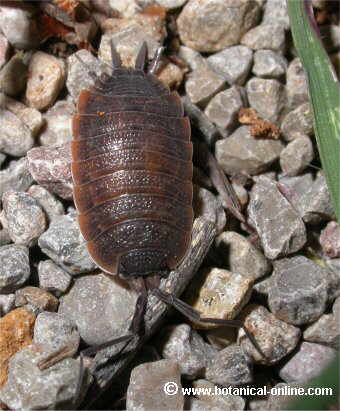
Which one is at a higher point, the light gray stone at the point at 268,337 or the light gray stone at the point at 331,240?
the light gray stone at the point at 331,240

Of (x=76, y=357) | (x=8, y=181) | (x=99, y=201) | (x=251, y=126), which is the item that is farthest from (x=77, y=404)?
(x=251, y=126)

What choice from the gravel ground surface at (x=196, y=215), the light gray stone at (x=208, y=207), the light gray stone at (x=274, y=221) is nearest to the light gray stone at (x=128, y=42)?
the gravel ground surface at (x=196, y=215)

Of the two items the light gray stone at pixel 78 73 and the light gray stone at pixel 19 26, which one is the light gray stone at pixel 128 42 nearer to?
the light gray stone at pixel 78 73

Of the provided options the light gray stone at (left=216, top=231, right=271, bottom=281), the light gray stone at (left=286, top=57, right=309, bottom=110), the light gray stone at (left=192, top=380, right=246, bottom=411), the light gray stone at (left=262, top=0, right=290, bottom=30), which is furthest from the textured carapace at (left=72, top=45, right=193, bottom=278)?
the light gray stone at (left=262, top=0, right=290, bottom=30)

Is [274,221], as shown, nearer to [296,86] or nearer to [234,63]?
[296,86]

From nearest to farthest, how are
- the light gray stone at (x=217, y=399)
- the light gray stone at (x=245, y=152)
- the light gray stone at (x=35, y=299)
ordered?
1. the light gray stone at (x=217, y=399)
2. the light gray stone at (x=35, y=299)
3. the light gray stone at (x=245, y=152)

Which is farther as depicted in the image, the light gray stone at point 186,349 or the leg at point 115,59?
the leg at point 115,59
